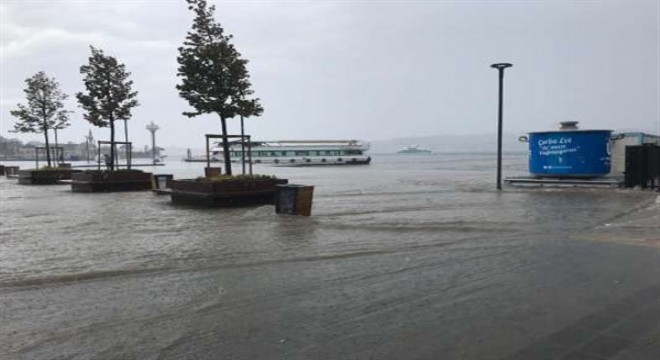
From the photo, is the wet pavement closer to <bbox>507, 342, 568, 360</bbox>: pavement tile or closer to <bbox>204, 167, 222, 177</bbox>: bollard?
<bbox>507, 342, 568, 360</bbox>: pavement tile

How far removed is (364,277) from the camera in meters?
7.04

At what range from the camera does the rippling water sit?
479 centimetres

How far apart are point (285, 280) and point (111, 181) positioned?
63.1 ft

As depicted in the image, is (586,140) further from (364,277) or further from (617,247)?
(364,277)

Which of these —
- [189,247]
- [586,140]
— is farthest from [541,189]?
[189,247]

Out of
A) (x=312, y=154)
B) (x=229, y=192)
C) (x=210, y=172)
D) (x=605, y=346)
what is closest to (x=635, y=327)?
(x=605, y=346)

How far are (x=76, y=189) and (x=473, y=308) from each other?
22.8 m

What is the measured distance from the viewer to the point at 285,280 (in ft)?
22.7

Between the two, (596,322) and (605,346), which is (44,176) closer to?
(596,322)

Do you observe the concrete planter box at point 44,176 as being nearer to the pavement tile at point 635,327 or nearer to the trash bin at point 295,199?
the trash bin at point 295,199

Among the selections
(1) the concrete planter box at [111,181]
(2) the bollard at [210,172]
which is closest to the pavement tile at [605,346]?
(2) the bollard at [210,172]

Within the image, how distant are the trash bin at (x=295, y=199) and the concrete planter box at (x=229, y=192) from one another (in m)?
2.04

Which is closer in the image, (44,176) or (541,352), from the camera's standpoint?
(541,352)

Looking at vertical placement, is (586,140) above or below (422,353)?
above
